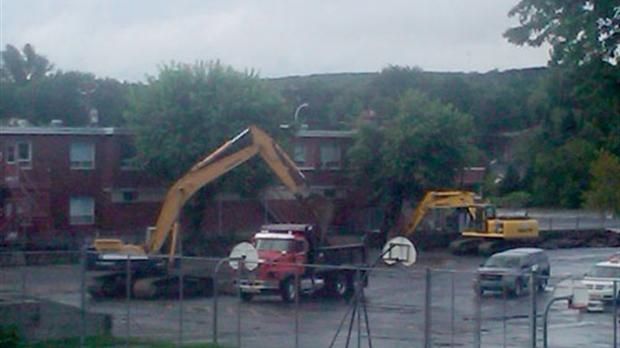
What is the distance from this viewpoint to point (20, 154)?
6562 centimetres

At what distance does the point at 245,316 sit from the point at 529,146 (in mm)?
38855

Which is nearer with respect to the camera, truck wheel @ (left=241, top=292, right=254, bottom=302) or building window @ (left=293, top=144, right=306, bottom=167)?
truck wheel @ (left=241, top=292, right=254, bottom=302)

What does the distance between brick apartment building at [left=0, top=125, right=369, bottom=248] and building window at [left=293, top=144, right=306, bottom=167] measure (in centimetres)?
302

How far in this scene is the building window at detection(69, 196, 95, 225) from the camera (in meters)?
66.8

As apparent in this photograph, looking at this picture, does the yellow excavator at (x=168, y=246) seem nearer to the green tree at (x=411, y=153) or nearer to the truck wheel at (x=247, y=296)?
the truck wheel at (x=247, y=296)

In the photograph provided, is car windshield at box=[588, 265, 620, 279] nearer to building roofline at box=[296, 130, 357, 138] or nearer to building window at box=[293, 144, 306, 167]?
building roofline at box=[296, 130, 357, 138]

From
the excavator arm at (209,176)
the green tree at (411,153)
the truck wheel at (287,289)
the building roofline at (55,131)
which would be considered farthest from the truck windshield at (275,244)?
the green tree at (411,153)

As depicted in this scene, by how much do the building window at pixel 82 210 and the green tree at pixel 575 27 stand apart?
49297 mm

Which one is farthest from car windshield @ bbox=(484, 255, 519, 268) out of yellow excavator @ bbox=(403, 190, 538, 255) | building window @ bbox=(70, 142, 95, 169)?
building window @ bbox=(70, 142, 95, 169)

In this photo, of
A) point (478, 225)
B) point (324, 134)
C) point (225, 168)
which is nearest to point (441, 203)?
point (478, 225)

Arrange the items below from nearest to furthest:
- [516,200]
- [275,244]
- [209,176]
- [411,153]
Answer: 1. [275,244]
2. [209,176]
3. [411,153]
4. [516,200]

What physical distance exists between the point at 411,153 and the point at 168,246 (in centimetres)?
2490

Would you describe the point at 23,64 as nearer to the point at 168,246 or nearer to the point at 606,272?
the point at 168,246

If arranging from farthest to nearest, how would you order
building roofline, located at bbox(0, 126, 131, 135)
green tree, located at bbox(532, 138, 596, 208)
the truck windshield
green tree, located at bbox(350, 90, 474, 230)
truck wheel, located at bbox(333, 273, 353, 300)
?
green tree, located at bbox(350, 90, 474, 230) → building roofline, located at bbox(0, 126, 131, 135) → green tree, located at bbox(532, 138, 596, 208) → the truck windshield → truck wheel, located at bbox(333, 273, 353, 300)
